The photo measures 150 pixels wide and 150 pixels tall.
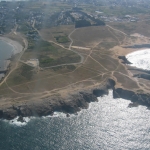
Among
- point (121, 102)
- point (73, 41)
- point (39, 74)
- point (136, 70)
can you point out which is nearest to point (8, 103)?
point (39, 74)

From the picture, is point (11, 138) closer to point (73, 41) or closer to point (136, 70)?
point (136, 70)

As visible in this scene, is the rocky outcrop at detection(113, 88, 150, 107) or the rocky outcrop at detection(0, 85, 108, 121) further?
the rocky outcrop at detection(113, 88, 150, 107)

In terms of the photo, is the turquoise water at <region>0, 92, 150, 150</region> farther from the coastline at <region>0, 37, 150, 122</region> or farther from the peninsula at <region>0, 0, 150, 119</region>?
the peninsula at <region>0, 0, 150, 119</region>

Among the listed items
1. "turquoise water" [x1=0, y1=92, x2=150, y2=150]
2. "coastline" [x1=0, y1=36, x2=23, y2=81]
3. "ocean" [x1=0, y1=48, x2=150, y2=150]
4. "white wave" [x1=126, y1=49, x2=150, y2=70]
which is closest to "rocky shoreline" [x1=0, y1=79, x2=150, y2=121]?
"ocean" [x1=0, y1=48, x2=150, y2=150]

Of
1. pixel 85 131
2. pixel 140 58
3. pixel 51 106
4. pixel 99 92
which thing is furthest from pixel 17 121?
pixel 140 58

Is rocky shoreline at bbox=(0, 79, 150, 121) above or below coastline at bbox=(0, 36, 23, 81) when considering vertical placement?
above
